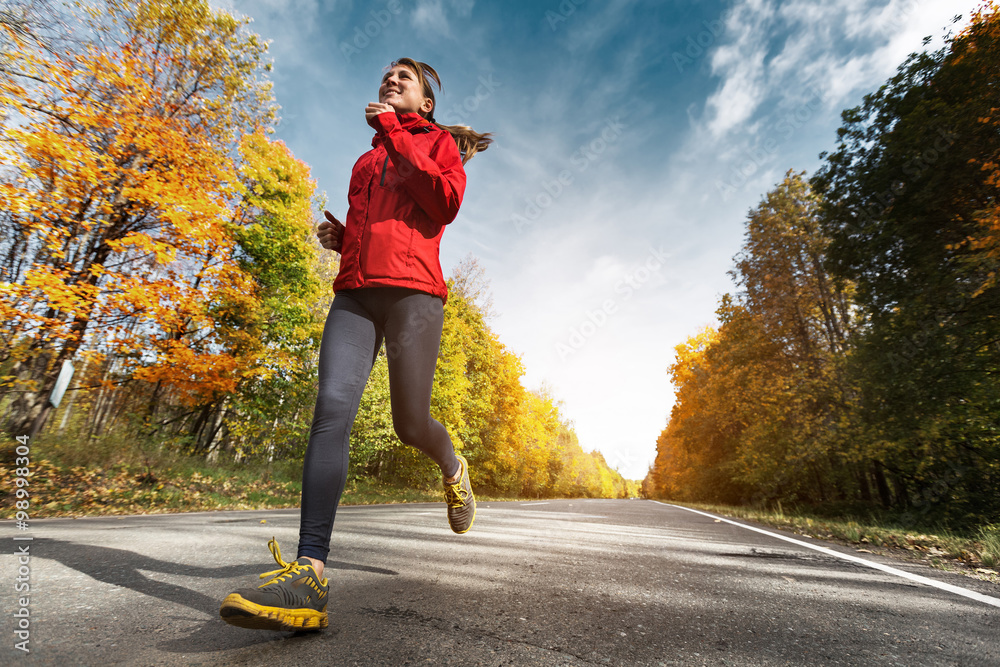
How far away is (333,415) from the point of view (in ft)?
6.00

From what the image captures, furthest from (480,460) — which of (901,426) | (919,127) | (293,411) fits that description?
(919,127)

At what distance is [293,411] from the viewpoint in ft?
45.5

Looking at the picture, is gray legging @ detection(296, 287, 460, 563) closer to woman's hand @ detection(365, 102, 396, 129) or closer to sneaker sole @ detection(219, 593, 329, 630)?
sneaker sole @ detection(219, 593, 329, 630)

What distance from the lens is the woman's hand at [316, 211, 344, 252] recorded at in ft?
7.43

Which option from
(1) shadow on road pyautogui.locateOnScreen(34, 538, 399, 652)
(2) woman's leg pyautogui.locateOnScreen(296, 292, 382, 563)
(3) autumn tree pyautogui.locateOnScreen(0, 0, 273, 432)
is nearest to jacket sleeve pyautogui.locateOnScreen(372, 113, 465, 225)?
(2) woman's leg pyautogui.locateOnScreen(296, 292, 382, 563)

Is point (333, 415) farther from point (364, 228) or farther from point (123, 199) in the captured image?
point (123, 199)

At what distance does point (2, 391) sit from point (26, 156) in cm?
426

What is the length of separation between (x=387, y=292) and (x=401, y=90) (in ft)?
3.86

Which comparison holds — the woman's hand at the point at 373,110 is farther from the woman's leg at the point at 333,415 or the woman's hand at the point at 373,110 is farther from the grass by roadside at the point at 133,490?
the grass by roadside at the point at 133,490

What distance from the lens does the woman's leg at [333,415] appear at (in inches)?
66.4

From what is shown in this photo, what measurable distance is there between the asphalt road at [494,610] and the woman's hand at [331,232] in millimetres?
1693

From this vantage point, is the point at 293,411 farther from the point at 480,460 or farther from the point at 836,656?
the point at 836,656

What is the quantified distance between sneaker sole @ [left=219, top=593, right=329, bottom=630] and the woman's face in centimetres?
224

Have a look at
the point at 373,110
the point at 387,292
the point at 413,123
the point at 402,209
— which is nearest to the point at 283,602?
the point at 387,292
